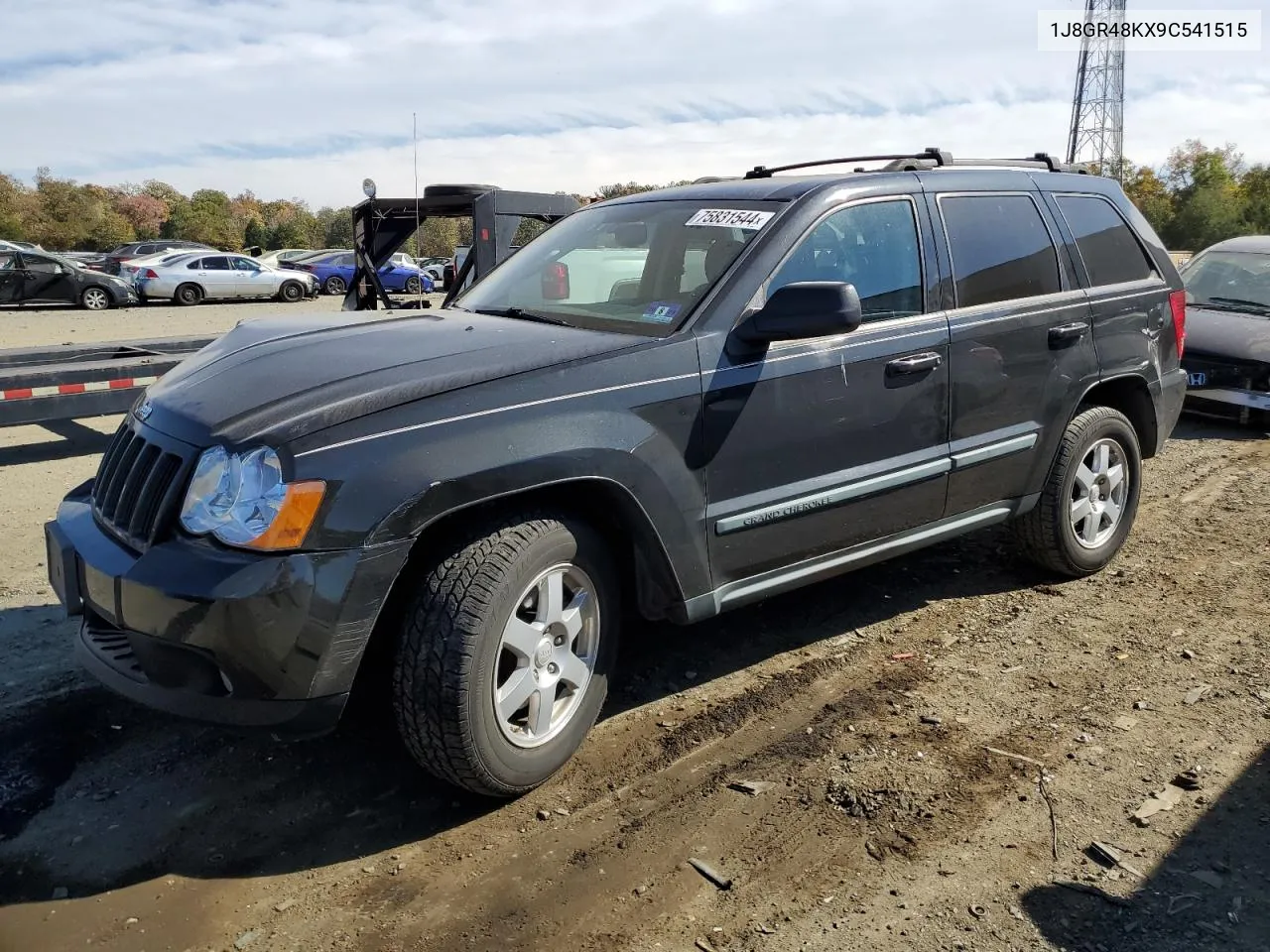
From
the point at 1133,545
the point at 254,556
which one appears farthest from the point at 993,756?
the point at 1133,545

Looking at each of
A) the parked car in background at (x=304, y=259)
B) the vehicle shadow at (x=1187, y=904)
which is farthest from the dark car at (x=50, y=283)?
the vehicle shadow at (x=1187, y=904)

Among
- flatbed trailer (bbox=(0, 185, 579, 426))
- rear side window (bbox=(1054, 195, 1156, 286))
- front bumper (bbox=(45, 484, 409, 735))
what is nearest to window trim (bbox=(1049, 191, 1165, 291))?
rear side window (bbox=(1054, 195, 1156, 286))

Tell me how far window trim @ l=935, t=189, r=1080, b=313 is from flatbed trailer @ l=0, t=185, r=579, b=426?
2.21 m

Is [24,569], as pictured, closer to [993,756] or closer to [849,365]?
[849,365]

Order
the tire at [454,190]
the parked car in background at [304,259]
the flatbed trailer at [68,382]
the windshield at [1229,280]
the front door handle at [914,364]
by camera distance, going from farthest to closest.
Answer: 1. the parked car in background at [304,259]
2. the tire at [454,190]
3. the windshield at [1229,280]
4. the flatbed trailer at [68,382]
5. the front door handle at [914,364]

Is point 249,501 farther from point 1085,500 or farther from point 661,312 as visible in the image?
point 1085,500

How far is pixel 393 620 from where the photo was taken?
122 inches

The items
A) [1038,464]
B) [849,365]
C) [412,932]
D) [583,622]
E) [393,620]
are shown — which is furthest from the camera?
[1038,464]

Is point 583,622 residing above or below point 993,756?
above

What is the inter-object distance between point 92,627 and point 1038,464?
3863 mm

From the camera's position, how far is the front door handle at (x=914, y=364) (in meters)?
3.95

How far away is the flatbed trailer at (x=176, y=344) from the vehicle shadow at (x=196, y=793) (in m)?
2.10

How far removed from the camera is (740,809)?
317 centimetres

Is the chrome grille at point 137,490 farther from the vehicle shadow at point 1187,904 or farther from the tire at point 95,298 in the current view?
the tire at point 95,298
